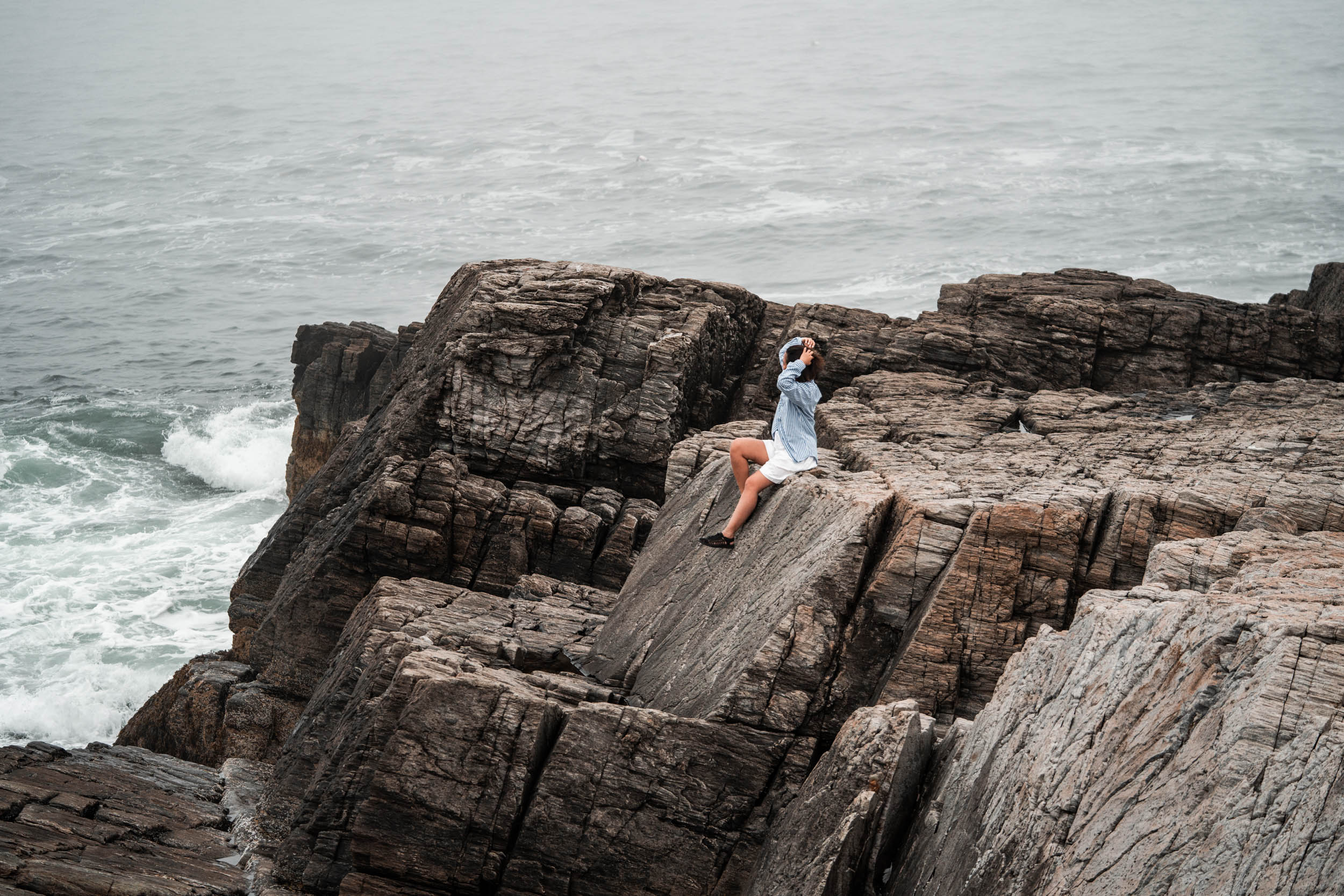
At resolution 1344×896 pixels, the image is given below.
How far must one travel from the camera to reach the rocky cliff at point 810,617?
25.9ft

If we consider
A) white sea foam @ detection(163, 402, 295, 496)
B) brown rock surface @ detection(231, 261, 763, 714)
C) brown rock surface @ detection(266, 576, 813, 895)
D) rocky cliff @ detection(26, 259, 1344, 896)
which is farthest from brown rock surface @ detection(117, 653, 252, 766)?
white sea foam @ detection(163, 402, 295, 496)

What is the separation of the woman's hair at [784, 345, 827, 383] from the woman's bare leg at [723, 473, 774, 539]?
59.0 inches

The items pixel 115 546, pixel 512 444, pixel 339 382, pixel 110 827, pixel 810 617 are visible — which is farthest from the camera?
pixel 339 382

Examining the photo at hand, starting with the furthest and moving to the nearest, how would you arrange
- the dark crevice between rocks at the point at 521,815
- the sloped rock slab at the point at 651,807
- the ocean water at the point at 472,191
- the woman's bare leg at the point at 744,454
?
the ocean water at the point at 472,191
the woman's bare leg at the point at 744,454
the dark crevice between rocks at the point at 521,815
the sloped rock slab at the point at 651,807

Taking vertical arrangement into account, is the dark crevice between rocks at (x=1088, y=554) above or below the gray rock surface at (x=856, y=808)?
above

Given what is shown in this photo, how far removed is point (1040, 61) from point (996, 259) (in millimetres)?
61343

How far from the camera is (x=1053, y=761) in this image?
834 cm

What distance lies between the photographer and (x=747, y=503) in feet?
46.6

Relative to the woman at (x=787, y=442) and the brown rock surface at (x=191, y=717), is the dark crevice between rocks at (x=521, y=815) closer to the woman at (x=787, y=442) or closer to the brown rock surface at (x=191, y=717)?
the woman at (x=787, y=442)

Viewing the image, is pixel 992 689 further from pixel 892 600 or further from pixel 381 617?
pixel 381 617

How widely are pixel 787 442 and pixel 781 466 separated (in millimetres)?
363

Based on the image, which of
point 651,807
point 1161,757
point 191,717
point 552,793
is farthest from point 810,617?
point 191,717

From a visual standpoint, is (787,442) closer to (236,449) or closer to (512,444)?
(512,444)

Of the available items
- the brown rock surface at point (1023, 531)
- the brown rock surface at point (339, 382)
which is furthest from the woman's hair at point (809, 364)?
the brown rock surface at point (339, 382)
